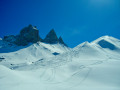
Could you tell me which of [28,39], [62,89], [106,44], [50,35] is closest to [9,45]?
[28,39]

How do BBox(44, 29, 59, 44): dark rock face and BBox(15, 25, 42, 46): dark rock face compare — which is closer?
BBox(15, 25, 42, 46): dark rock face

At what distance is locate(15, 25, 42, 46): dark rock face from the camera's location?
245 ft

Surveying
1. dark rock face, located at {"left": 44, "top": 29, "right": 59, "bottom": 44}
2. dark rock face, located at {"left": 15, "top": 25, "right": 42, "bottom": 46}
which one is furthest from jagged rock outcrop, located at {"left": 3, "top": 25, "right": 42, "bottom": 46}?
dark rock face, located at {"left": 44, "top": 29, "right": 59, "bottom": 44}

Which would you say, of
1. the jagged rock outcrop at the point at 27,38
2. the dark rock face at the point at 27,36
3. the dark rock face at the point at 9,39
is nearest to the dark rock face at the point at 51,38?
the jagged rock outcrop at the point at 27,38

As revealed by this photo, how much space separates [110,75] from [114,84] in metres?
1.56

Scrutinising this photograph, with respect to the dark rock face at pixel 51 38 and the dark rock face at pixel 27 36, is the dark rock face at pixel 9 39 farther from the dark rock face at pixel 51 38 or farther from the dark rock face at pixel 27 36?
the dark rock face at pixel 51 38

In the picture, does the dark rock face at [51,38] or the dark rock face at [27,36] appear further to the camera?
the dark rock face at [51,38]

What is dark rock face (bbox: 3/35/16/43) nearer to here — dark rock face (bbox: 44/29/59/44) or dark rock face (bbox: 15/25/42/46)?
dark rock face (bbox: 15/25/42/46)

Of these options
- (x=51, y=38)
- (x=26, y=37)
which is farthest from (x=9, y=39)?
(x=51, y=38)

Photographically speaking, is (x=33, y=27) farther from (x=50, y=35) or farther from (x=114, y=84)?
(x=114, y=84)

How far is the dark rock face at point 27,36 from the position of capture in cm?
7475

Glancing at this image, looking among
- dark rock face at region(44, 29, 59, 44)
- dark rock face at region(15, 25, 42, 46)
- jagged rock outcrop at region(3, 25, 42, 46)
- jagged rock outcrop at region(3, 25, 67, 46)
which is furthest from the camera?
dark rock face at region(44, 29, 59, 44)

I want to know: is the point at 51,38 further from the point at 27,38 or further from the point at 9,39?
the point at 9,39

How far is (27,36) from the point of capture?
78312mm
